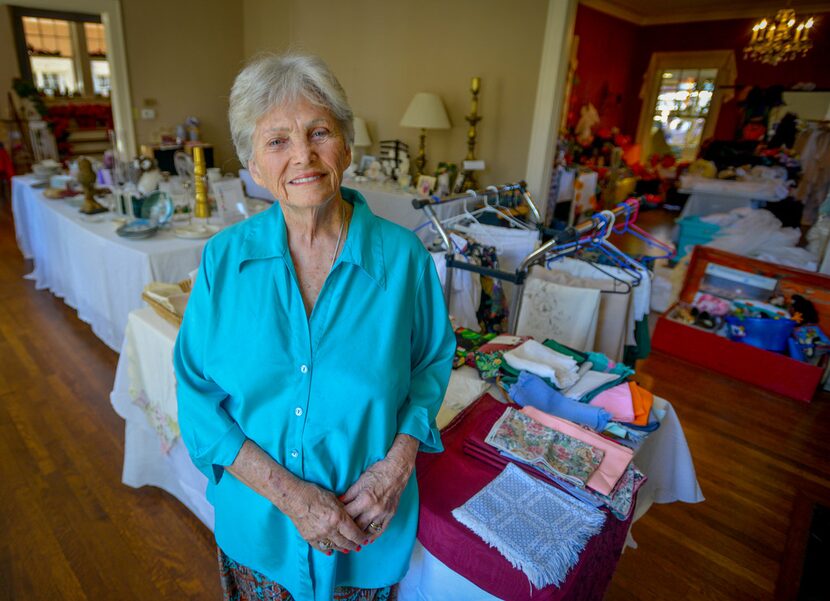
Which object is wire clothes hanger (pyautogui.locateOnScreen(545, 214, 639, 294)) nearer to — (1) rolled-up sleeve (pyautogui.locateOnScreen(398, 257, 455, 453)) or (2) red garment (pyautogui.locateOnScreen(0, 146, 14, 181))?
(1) rolled-up sleeve (pyautogui.locateOnScreen(398, 257, 455, 453))

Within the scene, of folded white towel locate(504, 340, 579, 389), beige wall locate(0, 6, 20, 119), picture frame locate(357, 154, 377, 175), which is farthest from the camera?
beige wall locate(0, 6, 20, 119)

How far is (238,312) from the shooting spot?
830 mm

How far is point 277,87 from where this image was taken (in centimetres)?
81

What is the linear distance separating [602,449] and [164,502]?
5.36ft

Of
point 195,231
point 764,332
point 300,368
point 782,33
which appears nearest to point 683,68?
point 782,33

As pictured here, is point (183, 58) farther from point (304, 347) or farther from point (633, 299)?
point (304, 347)

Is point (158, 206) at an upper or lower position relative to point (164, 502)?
upper

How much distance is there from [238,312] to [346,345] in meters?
0.19

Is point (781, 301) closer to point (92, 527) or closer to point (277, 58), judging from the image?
point (277, 58)

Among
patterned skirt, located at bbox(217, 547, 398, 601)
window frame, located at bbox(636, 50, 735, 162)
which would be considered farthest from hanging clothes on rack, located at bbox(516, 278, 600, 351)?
window frame, located at bbox(636, 50, 735, 162)

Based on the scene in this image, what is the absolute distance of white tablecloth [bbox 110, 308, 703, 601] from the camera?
1.02m

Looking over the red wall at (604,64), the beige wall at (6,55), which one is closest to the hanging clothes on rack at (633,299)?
the red wall at (604,64)

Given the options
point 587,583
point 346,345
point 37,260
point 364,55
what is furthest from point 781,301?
point 37,260

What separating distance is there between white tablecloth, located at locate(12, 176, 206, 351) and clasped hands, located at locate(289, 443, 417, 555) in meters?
1.97
